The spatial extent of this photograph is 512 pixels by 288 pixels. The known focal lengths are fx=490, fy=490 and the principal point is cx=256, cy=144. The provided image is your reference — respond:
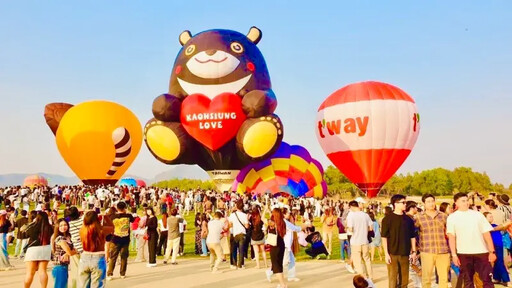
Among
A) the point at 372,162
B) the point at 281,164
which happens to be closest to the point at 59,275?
the point at 372,162

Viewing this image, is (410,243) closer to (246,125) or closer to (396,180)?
(246,125)

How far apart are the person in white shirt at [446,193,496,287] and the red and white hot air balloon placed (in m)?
16.2

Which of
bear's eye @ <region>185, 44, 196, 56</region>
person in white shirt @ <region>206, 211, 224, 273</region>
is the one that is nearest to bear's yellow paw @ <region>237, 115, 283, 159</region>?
bear's eye @ <region>185, 44, 196, 56</region>

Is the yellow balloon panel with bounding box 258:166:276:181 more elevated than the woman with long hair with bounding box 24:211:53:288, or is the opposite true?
the yellow balloon panel with bounding box 258:166:276:181

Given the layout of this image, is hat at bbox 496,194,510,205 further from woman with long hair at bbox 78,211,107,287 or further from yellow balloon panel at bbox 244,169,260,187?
yellow balloon panel at bbox 244,169,260,187

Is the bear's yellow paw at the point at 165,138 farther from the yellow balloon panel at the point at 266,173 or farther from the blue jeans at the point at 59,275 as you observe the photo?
the blue jeans at the point at 59,275

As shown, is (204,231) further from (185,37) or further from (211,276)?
(185,37)

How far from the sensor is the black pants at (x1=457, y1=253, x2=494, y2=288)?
6094mm

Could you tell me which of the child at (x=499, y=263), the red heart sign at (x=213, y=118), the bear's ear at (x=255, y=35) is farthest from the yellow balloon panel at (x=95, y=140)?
the child at (x=499, y=263)

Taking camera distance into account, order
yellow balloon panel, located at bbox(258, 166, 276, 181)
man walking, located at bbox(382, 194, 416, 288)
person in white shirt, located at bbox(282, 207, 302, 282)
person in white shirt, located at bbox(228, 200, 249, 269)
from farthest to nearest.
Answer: yellow balloon panel, located at bbox(258, 166, 276, 181)
person in white shirt, located at bbox(228, 200, 249, 269)
person in white shirt, located at bbox(282, 207, 302, 282)
man walking, located at bbox(382, 194, 416, 288)

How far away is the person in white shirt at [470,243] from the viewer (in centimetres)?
609

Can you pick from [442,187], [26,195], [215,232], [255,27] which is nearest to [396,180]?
[442,187]

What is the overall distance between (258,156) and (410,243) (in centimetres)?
1803

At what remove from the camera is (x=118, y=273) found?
33.3ft
